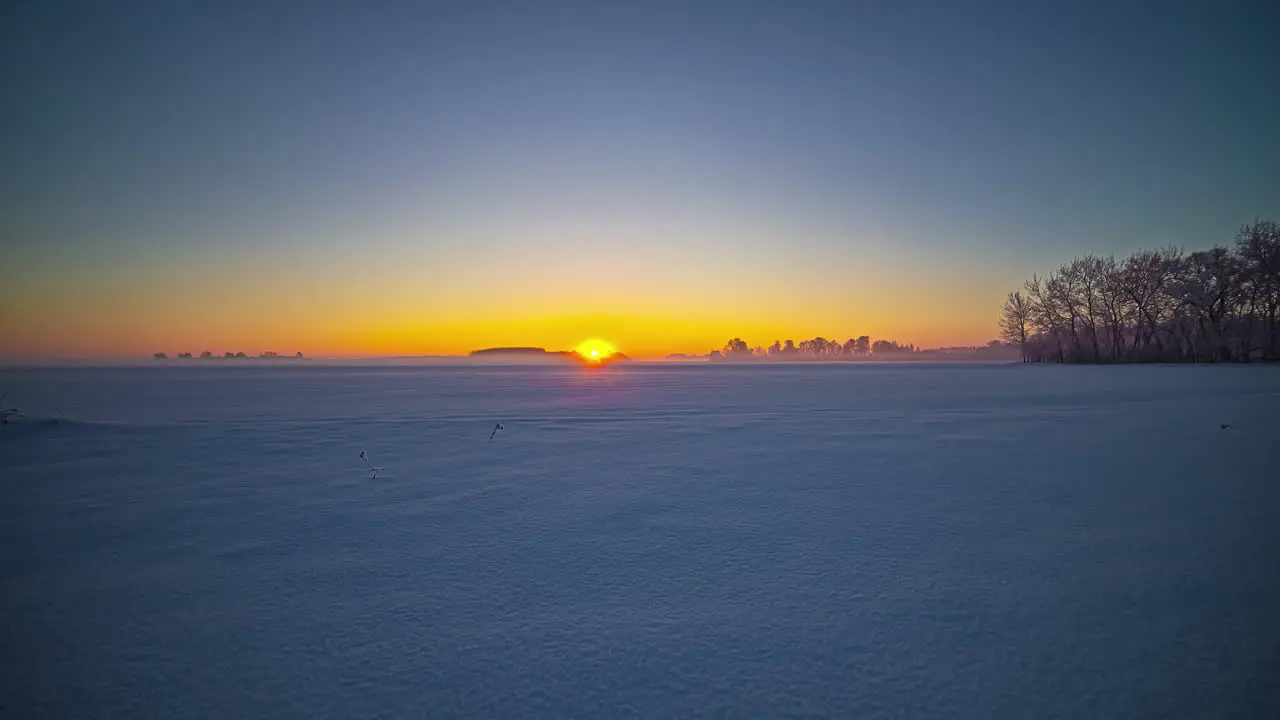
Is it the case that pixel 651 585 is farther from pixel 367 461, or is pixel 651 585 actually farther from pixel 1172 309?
pixel 1172 309

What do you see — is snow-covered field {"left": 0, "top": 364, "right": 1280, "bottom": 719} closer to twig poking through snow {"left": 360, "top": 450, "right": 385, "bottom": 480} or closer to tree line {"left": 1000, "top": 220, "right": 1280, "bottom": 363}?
twig poking through snow {"left": 360, "top": 450, "right": 385, "bottom": 480}

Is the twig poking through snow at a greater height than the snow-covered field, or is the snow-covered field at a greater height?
the twig poking through snow

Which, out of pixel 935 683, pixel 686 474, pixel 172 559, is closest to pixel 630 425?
pixel 686 474

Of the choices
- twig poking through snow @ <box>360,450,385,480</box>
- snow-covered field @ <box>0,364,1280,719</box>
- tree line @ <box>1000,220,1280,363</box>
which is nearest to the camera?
snow-covered field @ <box>0,364,1280,719</box>

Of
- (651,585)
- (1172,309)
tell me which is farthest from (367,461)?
(1172,309)

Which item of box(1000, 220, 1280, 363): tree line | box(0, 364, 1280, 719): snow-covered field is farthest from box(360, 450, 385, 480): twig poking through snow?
box(1000, 220, 1280, 363): tree line

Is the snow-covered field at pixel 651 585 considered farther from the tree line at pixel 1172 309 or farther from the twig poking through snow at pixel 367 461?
the tree line at pixel 1172 309

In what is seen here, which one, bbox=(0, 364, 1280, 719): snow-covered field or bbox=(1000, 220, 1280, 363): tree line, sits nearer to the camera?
bbox=(0, 364, 1280, 719): snow-covered field

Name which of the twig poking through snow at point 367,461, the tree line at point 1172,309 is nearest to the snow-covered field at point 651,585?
the twig poking through snow at point 367,461

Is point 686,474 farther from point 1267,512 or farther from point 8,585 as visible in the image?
point 8,585
